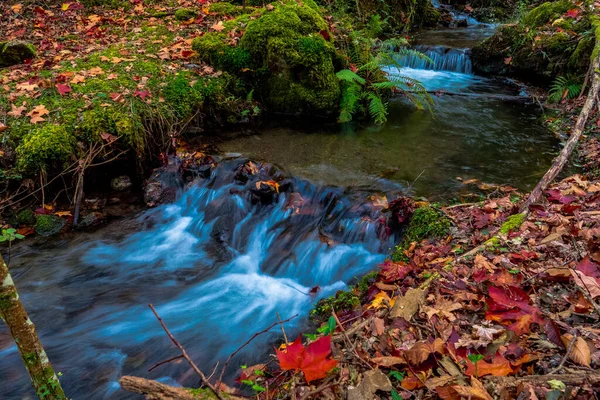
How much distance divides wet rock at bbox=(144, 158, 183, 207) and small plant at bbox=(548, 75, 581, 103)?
806 centimetres

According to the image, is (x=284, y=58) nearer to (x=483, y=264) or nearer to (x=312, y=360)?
(x=483, y=264)

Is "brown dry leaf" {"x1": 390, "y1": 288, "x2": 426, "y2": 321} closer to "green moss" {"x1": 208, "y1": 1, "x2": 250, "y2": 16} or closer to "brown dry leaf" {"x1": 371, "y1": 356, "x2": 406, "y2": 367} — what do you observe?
"brown dry leaf" {"x1": 371, "y1": 356, "x2": 406, "y2": 367}

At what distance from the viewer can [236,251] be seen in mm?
5230

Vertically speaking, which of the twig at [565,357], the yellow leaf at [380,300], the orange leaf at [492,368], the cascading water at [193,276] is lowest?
the cascading water at [193,276]

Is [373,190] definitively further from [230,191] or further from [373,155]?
[230,191]

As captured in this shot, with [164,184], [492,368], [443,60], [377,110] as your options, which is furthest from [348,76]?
[492,368]

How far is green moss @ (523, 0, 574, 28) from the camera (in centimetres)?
951

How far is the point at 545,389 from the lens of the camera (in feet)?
5.53

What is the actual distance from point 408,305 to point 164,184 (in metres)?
4.74

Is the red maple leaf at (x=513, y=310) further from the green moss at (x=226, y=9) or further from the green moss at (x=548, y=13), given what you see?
the green moss at (x=548, y=13)

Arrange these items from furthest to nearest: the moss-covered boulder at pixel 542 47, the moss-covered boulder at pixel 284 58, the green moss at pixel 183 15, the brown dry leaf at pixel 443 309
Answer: the green moss at pixel 183 15, the moss-covered boulder at pixel 542 47, the moss-covered boulder at pixel 284 58, the brown dry leaf at pixel 443 309

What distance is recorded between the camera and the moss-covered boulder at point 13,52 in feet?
22.6

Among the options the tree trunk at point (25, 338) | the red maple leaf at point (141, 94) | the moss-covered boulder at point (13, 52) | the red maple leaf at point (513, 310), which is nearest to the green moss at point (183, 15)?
the moss-covered boulder at point (13, 52)

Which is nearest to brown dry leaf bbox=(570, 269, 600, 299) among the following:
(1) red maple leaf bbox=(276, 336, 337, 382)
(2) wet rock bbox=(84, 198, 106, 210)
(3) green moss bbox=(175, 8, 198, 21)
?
(1) red maple leaf bbox=(276, 336, 337, 382)
